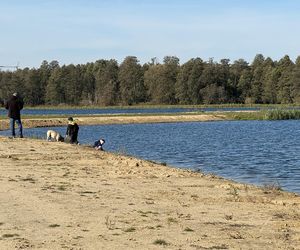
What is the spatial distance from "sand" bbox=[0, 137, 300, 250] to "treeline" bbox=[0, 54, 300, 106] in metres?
123

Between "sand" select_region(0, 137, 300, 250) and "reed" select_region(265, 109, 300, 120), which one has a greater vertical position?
"sand" select_region(0, 137, 300, 250)

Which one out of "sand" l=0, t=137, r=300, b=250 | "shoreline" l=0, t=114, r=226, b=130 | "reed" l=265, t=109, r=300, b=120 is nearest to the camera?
"sand" l=0, t=137, r=300, b=250

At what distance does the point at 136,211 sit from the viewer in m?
12.4

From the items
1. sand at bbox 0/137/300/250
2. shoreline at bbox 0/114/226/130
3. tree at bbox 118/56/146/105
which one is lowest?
shoreline at bbox 0/114/226/130

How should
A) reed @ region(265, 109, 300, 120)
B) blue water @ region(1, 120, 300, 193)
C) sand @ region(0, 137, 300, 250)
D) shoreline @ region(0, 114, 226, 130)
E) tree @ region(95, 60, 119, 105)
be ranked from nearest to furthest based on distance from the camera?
sand @ region(0, 137, 300, 250), blue water @ region(1, 120, 300, 193), shoreline @ region(0, 114, 226, 130), reed @ region(265, 109, 300, 120), tree @ region(95, 60, 119, 105)

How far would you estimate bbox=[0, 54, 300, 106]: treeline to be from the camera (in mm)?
144750

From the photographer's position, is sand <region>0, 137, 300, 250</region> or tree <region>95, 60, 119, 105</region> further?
tree <region>95, 60, 119, 105</region>

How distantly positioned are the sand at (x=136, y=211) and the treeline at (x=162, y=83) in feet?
404

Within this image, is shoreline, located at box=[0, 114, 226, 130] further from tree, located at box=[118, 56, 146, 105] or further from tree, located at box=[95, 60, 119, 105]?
tree, located at box=[95, 60, 119, 105]

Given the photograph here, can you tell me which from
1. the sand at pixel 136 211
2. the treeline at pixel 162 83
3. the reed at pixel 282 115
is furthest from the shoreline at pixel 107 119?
the treeline at pixel 162 83

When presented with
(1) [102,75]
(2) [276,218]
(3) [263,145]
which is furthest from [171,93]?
(2) [276,218]

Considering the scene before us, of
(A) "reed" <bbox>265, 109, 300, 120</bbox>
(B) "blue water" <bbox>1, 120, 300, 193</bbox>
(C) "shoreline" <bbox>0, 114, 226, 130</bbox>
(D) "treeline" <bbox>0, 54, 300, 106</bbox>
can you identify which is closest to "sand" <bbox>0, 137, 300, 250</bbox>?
(B) "blue water" <bbox>1, 120, 300, 193</bbox>

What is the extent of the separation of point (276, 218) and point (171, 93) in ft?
471

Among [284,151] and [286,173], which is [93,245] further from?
[284,151]
